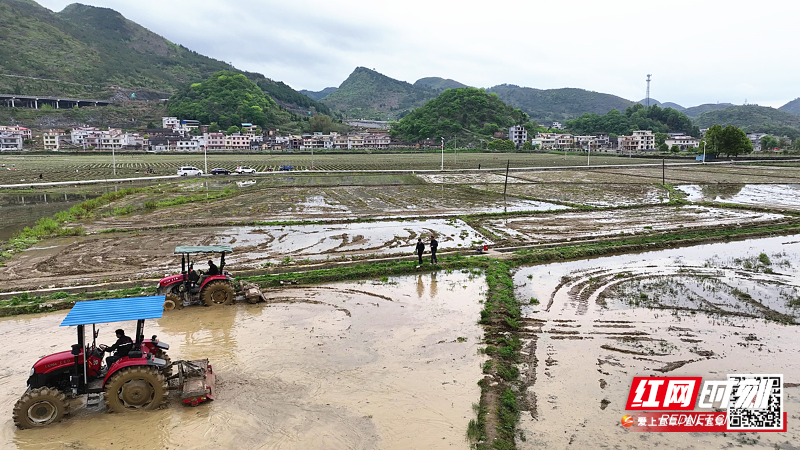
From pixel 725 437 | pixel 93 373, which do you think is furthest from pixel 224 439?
pixel 725 437

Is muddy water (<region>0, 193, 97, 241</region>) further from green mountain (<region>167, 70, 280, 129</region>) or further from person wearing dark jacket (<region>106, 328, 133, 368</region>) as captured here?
green mountain (<region>167, 70, 280, 129</region>)

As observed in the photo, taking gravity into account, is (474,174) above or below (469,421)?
above

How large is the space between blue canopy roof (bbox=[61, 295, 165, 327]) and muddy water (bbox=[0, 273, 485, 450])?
1686 millimetres

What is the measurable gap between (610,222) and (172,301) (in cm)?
2231

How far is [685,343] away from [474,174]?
49.9 metres

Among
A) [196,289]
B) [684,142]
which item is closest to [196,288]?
[196,289]

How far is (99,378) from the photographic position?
26.0 feet

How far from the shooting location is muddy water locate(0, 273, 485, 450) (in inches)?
288

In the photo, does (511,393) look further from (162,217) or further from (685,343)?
(162,217)

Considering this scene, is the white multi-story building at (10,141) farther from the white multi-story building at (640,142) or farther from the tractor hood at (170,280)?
the white multi-story building at (640,142)

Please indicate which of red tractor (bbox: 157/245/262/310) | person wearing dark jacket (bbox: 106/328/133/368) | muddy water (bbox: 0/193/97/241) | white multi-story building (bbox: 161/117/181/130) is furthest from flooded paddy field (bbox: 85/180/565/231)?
white multi-story building (bbox: 161/117/181/130)

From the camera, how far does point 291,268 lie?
54.9 ft

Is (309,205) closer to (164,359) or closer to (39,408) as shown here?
(164,359)

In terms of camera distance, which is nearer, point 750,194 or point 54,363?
point 54,363
